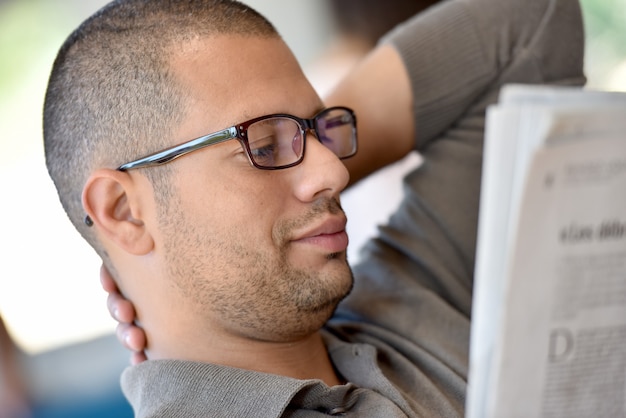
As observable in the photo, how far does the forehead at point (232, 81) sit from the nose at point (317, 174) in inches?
2.8

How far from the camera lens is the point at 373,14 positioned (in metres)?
2.78

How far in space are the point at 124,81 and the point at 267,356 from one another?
481mm

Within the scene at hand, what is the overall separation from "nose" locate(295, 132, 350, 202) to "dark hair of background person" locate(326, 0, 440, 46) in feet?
5.43

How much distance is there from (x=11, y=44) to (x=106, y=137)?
1512 millimetres

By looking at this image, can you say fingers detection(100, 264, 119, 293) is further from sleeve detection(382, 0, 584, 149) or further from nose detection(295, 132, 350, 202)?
sleeve detection(382, 0, 584, 149)

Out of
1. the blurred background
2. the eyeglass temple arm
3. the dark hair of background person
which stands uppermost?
the dark hair of background person

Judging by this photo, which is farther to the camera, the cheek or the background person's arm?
the background person's arm

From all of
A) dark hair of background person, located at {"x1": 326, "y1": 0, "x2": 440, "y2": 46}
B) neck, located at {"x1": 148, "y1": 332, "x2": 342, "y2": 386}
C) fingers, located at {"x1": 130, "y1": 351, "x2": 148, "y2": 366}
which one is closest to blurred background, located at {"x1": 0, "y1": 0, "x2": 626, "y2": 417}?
dark hair of background person, located at {"x1": 326, "y1": 0, "x2": 440, "y2": 46}

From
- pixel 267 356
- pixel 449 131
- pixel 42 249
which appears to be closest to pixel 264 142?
pixel 267 356

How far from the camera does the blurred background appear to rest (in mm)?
2520

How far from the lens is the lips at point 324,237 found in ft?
4.02

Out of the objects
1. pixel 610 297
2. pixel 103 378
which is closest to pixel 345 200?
pixel 103 378

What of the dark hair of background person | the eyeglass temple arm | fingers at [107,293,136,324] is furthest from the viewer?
the dark hair of background person

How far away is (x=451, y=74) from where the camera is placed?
152cm
